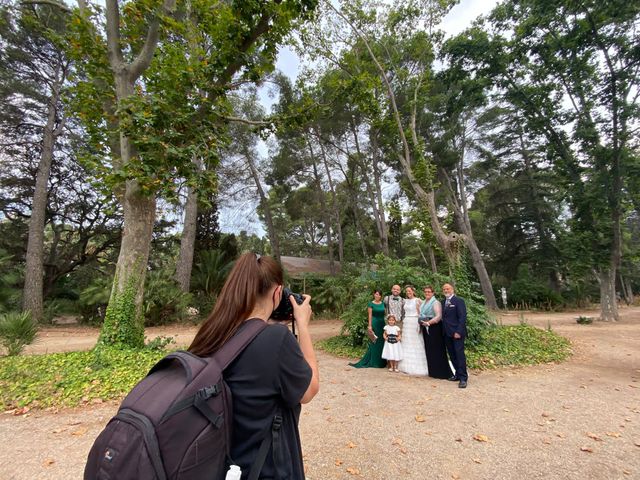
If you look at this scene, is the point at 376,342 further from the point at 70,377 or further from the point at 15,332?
the point at 15,332

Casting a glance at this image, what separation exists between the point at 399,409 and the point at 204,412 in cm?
420

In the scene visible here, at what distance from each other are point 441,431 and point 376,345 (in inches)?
128

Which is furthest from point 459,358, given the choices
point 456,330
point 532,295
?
point 532,295

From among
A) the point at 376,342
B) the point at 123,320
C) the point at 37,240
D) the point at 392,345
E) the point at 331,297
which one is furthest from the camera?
the point at 331,297

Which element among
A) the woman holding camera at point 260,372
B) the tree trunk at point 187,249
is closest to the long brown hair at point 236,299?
the woman holding camera at point 260,372

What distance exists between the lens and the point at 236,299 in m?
1.32

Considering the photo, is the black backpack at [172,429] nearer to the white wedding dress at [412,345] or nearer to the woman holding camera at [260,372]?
the woman holding camera at [260,372]

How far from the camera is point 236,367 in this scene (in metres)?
1.12

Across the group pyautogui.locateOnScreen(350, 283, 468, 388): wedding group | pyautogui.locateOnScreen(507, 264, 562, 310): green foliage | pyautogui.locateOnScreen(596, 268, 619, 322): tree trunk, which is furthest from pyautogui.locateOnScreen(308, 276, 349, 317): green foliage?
pyautogui.locateOnScreen(507, 264, 562, 310): green foliage

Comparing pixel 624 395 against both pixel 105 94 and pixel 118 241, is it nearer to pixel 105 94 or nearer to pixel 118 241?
pixel 105 94

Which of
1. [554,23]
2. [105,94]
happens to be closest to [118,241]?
[105,94]

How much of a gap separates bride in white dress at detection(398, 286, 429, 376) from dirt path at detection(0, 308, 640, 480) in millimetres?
374

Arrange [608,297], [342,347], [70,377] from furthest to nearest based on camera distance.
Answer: [608,297] → [342,347] → [70,377]

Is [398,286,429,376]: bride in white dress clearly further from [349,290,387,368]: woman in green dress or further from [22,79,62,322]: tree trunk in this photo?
[22,79,62,322]: tree trunk
